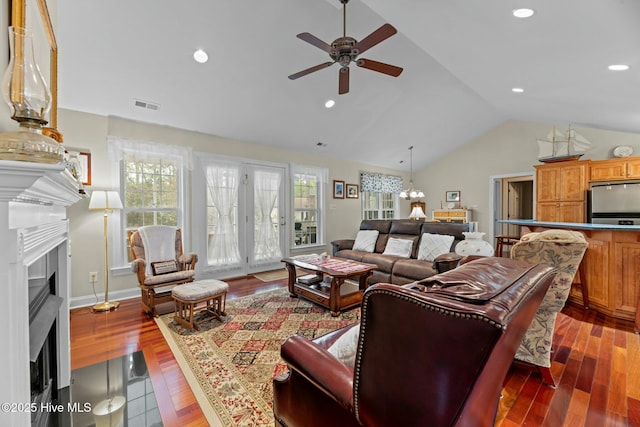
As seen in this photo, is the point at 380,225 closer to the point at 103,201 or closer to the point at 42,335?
the point at 103,201

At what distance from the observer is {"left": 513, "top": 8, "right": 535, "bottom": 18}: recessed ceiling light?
1852mm

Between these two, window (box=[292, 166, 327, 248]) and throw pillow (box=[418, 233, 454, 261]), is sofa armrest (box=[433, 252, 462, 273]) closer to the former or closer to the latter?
throw pillow (box=[418, 233, 454, 261])

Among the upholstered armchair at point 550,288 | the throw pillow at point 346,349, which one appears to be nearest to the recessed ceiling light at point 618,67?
the upholstered armchair at point 550,288

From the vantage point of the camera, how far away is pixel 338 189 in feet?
20.8

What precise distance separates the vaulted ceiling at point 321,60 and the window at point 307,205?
98 cm

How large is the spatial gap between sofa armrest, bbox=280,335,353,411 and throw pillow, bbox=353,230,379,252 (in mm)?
3663

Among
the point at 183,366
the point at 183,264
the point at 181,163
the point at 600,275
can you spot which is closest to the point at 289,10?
the point at 181,163

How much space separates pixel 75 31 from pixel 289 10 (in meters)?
1.97

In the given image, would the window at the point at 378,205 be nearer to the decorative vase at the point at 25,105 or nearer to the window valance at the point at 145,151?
the window valance at the point at 145,151

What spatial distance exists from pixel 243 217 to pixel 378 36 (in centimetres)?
351

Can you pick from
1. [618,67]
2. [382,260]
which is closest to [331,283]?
[382,260]

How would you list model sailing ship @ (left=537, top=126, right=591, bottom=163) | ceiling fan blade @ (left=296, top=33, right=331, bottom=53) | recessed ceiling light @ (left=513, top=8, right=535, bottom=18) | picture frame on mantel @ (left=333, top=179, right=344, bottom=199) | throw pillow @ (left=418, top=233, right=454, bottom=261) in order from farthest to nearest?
picture frame on mantel @ (left=333, top=179, right=344, bottom=199), model sailing ship @ (left=537, top=126, right=591, bottom=163), throw pillow @ (left=418, top=233, right=454, bottom=261), ceiling fan blade @ (left=296, top=33, right=331, bottom=53), recessed ceiling light @ (left=513, top=8, right=535, bottom=18)

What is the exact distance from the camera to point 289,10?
2.78 meters

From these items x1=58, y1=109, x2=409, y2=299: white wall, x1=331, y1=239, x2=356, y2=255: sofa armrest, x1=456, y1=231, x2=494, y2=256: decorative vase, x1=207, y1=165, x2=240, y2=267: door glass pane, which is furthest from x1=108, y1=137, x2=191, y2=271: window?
x1=456, y1=231, x2=494, y2=256: decorative vase
